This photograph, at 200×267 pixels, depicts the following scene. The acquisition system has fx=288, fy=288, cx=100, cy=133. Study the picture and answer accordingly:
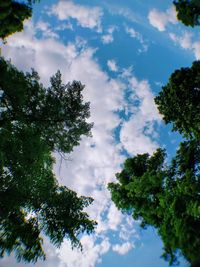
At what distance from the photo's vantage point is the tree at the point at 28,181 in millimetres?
18609

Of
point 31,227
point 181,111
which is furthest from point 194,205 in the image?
point 31,227

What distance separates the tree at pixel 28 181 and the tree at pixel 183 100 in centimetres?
805

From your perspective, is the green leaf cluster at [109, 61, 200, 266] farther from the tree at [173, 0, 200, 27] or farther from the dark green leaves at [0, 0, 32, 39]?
the dark green leaves at [0, 0, 32, 39]

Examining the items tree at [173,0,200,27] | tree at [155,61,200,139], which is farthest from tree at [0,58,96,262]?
tree at [173,0,200,27]

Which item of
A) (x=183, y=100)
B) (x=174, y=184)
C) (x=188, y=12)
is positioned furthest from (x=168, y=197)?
(x=188, y=12)

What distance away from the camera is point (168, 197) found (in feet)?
54.2

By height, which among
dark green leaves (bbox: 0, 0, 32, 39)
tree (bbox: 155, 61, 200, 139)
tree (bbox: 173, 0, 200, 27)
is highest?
tree (bbox: 155, 61, 200, 139)

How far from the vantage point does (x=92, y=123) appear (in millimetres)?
24922

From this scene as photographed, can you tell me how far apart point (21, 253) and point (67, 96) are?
39.2 ft

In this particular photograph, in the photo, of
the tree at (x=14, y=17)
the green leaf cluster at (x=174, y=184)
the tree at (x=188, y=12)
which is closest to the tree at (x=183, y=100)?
the green leaf cluster at (x=174, y=184)

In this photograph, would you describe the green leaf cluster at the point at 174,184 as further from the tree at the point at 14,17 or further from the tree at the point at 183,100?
the tree at the point at 14,17

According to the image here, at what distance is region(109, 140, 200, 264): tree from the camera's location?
16062 millimetres

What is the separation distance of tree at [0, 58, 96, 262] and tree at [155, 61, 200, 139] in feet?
26.4

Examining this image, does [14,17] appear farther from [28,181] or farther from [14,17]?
[28,181]
